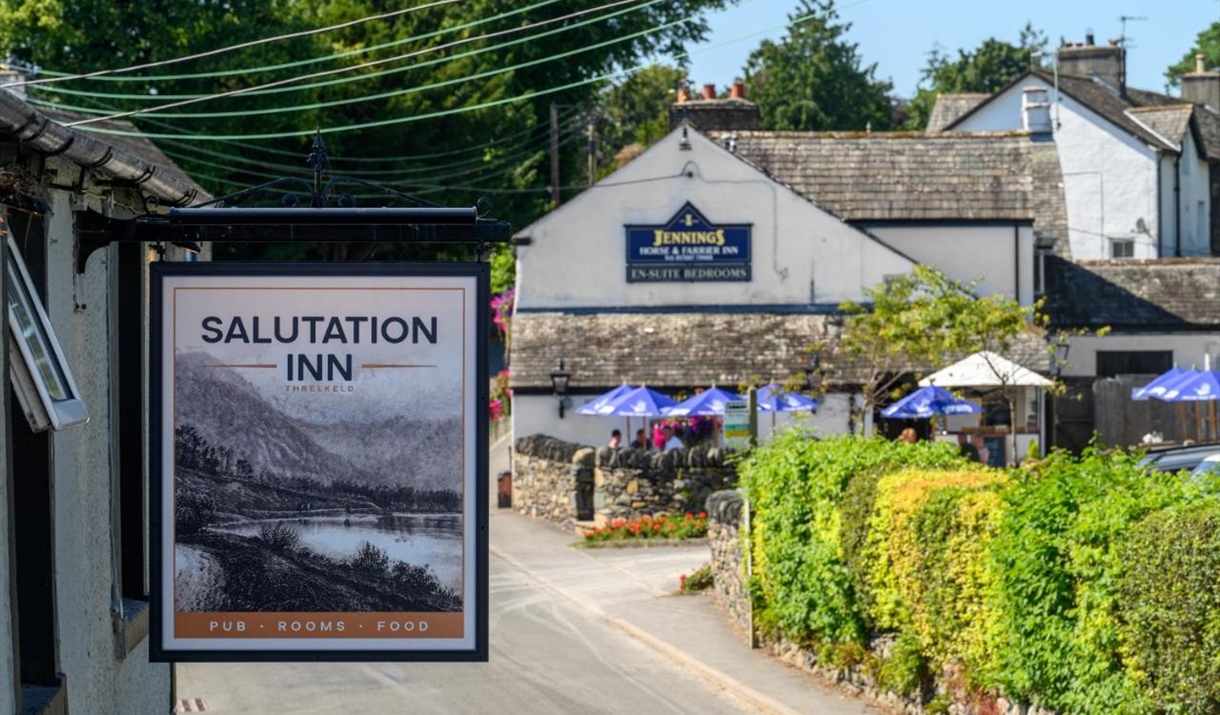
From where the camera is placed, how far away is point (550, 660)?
67.1 ft

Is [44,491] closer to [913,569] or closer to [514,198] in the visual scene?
[913,569]

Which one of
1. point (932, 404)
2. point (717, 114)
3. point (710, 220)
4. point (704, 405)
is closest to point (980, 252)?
point (710, 220)

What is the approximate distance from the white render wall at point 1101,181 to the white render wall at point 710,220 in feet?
64.3

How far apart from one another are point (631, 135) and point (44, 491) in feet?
267

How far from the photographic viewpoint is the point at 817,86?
306 feet

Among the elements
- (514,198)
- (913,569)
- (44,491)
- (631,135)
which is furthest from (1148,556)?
(631,135)

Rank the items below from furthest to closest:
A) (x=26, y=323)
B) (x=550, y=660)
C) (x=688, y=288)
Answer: (x=688, y=288) < (x=550, y=660) < (x=26, y=323)

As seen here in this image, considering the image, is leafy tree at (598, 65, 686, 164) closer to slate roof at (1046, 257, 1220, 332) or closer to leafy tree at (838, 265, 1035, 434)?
slate roof at (1046, 257, 1220, 332)

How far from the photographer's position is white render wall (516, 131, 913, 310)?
38.0 meters

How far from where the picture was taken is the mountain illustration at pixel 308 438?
8094mm

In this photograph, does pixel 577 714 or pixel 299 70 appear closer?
pixel 577 714

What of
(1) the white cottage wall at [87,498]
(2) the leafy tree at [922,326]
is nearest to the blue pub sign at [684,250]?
(2) the leafy tree at [922,326]

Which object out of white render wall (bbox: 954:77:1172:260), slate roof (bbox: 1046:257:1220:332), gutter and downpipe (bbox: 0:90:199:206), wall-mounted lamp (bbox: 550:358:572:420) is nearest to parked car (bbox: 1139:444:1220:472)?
gutter and downpipe (bbox: 0:90:199:206)

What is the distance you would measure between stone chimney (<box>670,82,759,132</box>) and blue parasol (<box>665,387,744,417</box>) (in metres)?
10.8
